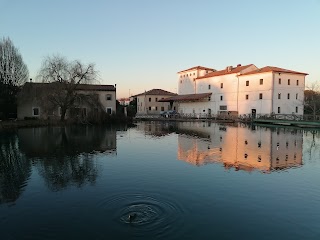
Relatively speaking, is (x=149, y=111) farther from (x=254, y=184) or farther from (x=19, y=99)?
(x=254, y=184)

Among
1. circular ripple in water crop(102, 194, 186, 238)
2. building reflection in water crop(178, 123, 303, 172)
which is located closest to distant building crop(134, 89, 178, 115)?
building reflection in water crop(178, 123, 303, 172)

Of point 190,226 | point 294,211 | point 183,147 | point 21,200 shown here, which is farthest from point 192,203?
point 183,147

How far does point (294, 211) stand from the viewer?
8484mm

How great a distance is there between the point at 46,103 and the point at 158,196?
38.2 metres

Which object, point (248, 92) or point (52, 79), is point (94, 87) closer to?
point (52, 79)

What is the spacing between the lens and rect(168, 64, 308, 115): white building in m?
54.2

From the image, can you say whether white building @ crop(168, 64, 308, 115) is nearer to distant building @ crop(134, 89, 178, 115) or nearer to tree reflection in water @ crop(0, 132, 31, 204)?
distant building @ crop(134, 89, 178, 115)

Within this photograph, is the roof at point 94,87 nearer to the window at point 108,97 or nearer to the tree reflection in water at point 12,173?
the window at point 108,97

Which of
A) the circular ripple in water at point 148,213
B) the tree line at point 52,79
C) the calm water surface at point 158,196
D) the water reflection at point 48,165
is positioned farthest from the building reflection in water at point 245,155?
the tree line at point 52,79

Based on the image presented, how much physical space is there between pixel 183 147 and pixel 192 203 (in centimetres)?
1211

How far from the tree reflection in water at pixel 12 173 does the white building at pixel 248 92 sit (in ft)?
158

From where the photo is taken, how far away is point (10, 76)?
148 feet

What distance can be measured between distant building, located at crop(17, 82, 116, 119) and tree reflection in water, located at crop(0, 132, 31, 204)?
2505 centimetres

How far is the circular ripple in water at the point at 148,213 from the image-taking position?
695 cm
